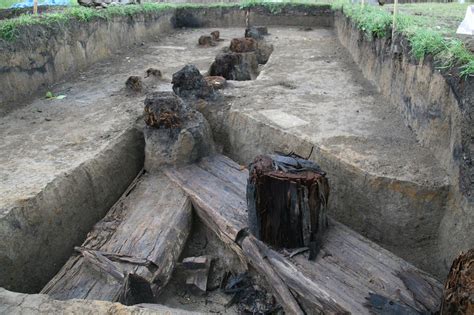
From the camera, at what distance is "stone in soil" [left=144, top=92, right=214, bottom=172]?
3.94m

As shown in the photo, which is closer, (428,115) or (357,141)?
(428,115)

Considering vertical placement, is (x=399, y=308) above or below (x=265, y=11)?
below

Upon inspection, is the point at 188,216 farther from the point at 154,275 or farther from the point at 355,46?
the point at 355,46

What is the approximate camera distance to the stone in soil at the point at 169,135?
3939 millimetres

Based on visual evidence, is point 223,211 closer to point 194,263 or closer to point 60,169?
point 194,263

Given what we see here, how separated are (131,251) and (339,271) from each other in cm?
147

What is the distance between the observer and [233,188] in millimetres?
3586

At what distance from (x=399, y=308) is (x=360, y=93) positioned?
3.13m

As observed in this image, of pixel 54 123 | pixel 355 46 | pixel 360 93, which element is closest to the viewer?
pixel 54 123

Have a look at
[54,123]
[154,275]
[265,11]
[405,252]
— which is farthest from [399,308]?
[265,11]

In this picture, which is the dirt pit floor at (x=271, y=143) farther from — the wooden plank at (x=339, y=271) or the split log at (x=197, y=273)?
the wooden plank at (x=339, y=271)

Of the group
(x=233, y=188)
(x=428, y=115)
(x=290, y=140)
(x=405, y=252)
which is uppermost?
(x=428, y=115)

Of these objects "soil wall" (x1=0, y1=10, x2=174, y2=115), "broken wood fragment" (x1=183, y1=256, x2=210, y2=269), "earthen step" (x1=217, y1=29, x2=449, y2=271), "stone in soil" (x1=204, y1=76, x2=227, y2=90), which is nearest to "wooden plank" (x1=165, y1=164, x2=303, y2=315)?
"broken wood fragment" (x1=183, y1=256, x2=210, y2=269)

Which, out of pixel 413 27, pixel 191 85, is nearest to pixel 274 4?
pixel 191 85
